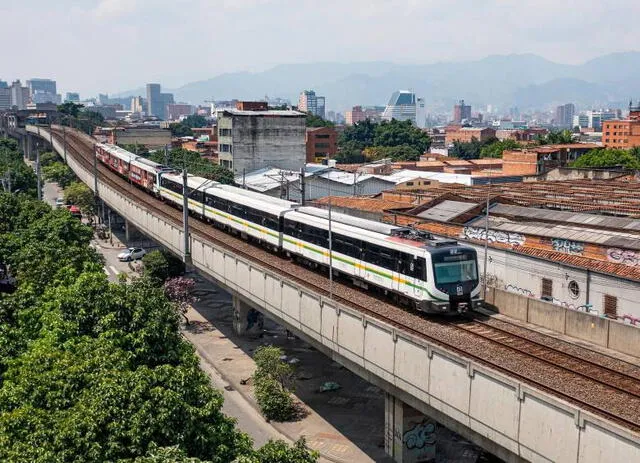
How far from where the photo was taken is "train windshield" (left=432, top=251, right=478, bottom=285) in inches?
1123

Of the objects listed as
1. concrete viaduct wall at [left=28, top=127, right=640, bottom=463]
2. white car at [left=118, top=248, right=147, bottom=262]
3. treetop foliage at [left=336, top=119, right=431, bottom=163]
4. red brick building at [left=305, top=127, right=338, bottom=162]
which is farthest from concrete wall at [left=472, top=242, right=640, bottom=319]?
treetop foliage at [left=336, top=119, right=431, bottom=163]

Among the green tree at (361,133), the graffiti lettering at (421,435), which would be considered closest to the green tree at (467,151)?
the green tree at (361,133)

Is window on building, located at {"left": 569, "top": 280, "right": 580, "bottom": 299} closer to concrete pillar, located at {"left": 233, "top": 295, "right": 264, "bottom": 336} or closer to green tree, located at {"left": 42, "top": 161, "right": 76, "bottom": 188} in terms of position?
concrete pillar, located at {"left": 233, "top": 295, "right": 264, "bottom": 336}

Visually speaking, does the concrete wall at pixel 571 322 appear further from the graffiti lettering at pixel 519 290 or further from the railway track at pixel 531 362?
the graffiti lettering at pixel 519 290

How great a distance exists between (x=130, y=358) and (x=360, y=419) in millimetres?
12682

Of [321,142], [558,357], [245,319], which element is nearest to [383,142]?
[321,142]

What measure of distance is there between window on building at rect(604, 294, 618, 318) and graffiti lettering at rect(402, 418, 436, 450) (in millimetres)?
12051

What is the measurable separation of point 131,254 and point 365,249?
126 feet

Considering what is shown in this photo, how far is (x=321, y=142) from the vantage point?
466ft

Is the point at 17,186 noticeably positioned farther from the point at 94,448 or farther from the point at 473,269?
the point at 94,448

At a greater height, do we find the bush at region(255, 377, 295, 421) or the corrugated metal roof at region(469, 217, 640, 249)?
the corrugated metal roof at region(469, 217, 640, 249)

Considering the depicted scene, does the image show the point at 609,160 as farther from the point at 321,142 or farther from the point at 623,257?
the point at 623,257

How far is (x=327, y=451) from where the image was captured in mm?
28594

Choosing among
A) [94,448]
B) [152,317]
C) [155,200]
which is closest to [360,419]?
[152,317]
